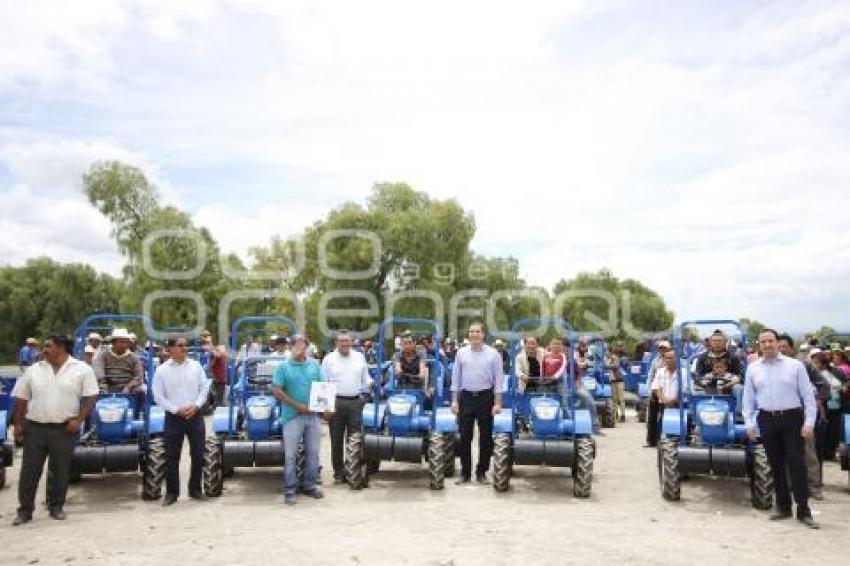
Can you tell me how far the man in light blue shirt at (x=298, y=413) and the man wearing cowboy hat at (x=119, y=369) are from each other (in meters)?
2.24

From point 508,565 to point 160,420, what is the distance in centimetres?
506

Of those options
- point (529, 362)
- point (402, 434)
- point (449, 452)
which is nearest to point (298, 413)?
point (402, 434)

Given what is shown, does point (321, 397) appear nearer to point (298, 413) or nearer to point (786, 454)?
point (298, 413)

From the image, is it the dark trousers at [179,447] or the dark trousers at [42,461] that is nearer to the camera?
the dark trousers at [42,461]

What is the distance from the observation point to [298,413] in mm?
8750

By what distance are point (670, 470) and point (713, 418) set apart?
77 cm

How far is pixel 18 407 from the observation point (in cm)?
778

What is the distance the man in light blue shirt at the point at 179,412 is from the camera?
848 centimetres

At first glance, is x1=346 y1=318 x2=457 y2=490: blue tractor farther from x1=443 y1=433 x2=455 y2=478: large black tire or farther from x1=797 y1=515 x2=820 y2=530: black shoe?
x1=797 y1=515 x2=820 y2=530: black shoe

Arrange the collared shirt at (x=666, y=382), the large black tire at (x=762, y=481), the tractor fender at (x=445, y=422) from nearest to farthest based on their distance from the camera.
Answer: the large black tire at (x=762, y=481), the tractor fender at (x=445, y=422), the collared shirt at (x=666, y=382)

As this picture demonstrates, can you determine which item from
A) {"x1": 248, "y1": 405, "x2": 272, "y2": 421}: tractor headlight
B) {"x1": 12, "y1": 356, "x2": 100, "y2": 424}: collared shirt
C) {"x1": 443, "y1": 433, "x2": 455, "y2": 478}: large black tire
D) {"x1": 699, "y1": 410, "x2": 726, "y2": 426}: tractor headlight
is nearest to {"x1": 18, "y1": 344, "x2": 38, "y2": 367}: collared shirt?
{"x1": 248, "y1": 405, "x2": 272, "y2": 421}: tractor headlight

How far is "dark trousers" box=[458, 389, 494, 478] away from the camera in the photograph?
946 cm

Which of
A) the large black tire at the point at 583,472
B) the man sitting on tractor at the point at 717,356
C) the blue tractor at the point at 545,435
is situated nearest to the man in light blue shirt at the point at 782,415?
the man sitting on tractor at the point at 717,356

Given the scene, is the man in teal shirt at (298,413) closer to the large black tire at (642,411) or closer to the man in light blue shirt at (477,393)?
the man in light blue shirt at (477,393)
